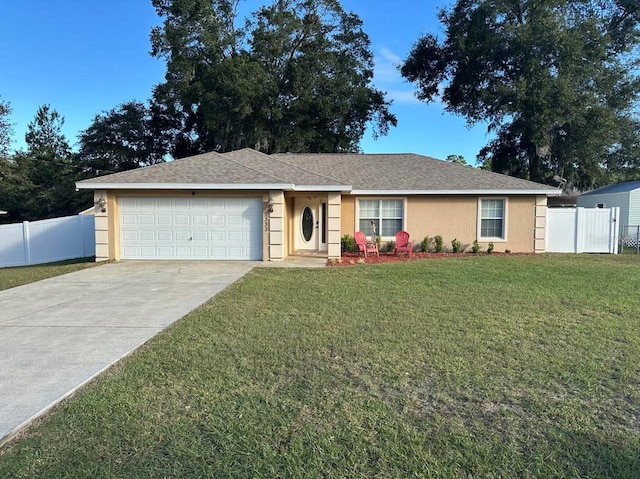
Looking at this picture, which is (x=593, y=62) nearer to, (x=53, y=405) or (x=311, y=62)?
(x=311, y=62)

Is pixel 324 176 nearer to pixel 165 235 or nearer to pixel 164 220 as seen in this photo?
pixel 164 220

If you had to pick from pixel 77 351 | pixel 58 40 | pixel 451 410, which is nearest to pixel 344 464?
pixel 451 410

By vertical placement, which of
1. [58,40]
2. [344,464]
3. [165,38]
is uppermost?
[165,38]

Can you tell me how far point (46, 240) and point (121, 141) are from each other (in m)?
19.5

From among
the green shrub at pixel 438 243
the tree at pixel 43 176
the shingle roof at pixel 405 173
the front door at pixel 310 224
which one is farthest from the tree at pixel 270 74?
the green shrub at pixel 438 243

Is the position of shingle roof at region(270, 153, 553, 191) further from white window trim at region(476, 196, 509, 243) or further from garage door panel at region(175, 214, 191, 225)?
garage door panel at region(175, 214, 191, 225)

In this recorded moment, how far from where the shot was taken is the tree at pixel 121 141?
31562 millimetres

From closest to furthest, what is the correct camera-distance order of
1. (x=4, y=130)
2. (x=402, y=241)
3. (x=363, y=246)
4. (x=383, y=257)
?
(x=363, y=246) → (x=383, y=257) → (x=402, y=241) → (x=4, y=130)

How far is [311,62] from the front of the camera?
26.9m

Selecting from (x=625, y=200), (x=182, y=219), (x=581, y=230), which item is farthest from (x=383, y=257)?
(x=625, y=200)

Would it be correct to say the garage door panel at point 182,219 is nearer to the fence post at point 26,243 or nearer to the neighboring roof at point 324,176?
the neighboring roof at point 324,176

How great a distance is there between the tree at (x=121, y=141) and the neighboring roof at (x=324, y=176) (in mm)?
17782

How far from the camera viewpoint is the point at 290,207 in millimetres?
15125

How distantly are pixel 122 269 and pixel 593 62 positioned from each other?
26.3 meters
